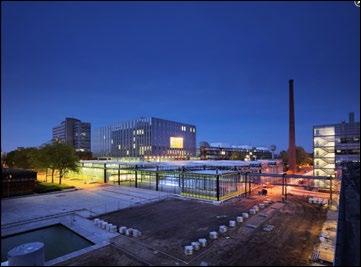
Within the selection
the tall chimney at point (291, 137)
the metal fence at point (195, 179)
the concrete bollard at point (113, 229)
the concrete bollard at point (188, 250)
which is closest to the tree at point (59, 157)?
the metal fence at point (195, 179)

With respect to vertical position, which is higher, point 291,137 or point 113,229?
point 291,137

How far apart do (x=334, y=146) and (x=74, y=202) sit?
6291 cm

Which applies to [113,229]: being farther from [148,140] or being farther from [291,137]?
[148,140]

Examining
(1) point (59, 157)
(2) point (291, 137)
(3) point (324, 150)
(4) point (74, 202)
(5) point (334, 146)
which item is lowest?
(4) point (74, 202)

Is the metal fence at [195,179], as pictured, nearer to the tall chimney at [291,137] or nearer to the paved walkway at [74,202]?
the paved walkway at [74,202]

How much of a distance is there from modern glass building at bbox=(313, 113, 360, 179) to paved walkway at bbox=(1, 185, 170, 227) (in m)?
46.5

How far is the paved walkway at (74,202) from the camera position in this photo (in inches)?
1238

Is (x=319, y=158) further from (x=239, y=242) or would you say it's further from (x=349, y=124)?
(x=239, y=242)

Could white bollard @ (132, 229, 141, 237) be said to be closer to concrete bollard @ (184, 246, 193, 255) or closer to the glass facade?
concrete bollard @ (184, 246, 193, 255)

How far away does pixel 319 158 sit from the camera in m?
67.0

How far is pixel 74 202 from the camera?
37.8 meters

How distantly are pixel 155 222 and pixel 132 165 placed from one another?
108 feet

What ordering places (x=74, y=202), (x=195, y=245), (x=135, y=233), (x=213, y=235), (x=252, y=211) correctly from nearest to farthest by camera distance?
1. (x=195, y=245)
2. (x=213, y=235)
3. (x=135, y=233)
4. (x=252, y=211)
5. (x=74, y=202)

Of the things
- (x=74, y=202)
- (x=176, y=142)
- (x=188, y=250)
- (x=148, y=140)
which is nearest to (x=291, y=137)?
(x=74, y=202)
